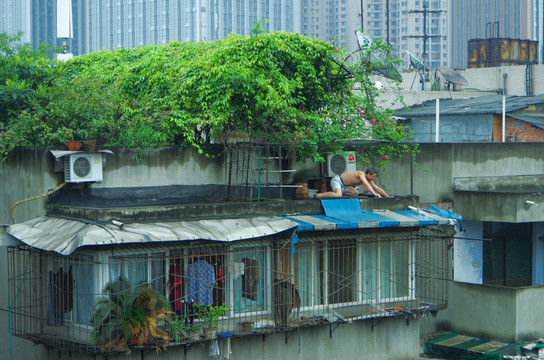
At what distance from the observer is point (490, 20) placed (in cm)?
18088

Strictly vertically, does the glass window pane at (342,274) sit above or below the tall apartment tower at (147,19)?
below

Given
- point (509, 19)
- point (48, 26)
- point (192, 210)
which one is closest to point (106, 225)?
point (192, 210)

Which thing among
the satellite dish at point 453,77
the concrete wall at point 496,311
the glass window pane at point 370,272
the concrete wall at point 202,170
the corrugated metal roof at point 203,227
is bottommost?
the concrete wall at point 496,311

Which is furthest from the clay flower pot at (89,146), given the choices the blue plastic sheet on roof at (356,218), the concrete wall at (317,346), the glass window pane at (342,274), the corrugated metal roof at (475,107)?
the corrugated metal roof at (475,107)

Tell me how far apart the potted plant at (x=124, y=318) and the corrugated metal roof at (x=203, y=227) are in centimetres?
82

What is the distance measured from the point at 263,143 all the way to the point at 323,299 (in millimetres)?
2983

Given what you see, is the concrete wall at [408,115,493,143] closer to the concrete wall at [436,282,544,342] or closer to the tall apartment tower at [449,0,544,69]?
the concrete wall at [436,282,544,342]

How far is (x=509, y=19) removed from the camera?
580ft

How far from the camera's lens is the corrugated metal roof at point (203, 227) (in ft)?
38.6

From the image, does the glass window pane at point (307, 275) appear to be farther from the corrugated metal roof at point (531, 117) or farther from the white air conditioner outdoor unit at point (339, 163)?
the corrugated metal roof at point (531, 117)

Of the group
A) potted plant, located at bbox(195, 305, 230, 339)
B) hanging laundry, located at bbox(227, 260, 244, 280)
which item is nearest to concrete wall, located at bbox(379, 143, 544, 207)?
hanging laundry, located at bbox(227, 260, 244, 280)

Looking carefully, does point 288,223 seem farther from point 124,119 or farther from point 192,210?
point 124,119

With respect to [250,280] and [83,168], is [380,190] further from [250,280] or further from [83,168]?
[83,168]

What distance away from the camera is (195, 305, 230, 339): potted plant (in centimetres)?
1297
